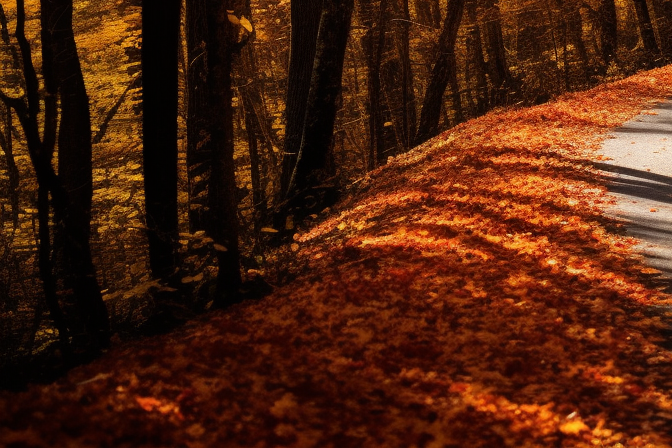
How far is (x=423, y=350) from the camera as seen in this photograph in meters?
5.54

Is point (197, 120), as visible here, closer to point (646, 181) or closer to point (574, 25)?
point (646, 181)

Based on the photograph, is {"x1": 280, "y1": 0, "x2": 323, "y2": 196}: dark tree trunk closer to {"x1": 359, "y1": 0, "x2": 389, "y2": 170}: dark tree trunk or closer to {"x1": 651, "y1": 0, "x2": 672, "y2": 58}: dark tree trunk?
{"x1": 359, "y1": 0, "x2": 389, "y2": 170}: dark tree trunk

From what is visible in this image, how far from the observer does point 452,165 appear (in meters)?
11.7

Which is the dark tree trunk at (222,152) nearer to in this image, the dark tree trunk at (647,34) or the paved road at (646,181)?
the paved road at (646,181)

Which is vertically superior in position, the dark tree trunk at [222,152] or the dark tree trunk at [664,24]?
the dark tree trunk at [664,24]

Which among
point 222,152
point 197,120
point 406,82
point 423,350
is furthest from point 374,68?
point 423,350

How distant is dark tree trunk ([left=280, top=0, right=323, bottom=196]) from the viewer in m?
11.8

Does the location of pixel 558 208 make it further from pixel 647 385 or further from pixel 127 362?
pixel 127 362

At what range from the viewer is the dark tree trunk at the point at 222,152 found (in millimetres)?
6875

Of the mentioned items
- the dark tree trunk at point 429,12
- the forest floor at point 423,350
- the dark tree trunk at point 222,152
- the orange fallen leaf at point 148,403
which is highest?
the dark tree trunk at point 429,12

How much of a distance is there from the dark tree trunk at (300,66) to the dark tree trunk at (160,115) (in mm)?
4478

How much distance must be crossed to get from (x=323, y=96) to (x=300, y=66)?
113 cm

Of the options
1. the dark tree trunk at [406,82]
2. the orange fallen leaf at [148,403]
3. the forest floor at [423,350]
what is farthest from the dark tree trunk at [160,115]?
the dark tree trunk at [406,82]

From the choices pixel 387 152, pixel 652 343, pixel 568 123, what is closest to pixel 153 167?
pixel 652 343
